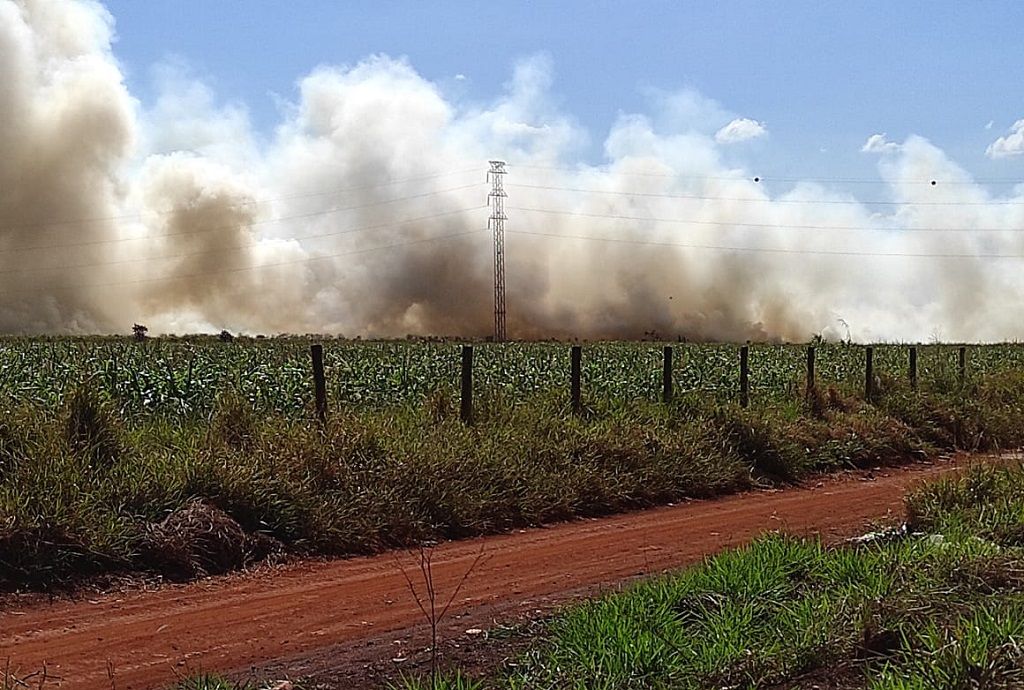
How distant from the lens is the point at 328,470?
364 inches

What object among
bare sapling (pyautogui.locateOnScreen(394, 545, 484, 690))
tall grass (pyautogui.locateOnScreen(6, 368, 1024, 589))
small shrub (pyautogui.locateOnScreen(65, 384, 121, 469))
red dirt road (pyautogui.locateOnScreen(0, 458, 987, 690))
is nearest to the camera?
bare sapling (pyautogui.locateOnScreen(394, 545, 484, 690))

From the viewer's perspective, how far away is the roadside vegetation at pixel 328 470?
25.2 feet

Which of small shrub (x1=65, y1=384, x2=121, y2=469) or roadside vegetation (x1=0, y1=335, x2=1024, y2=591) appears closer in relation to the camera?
roadside vegetation (x1=0, y1=335, x2=1024, y2=591)

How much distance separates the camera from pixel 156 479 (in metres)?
8.27

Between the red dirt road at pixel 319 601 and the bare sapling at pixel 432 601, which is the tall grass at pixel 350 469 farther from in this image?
the bare sapling at pixel 432 601

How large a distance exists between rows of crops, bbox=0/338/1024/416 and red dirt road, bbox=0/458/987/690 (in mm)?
3224

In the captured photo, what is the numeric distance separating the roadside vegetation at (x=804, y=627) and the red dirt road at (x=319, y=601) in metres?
1.20

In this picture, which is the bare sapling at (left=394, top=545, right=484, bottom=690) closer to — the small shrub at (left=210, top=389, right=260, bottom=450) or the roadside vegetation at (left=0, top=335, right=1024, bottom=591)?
the roadside vegetation at (left=0, top=335, right=1024, bottom=591)

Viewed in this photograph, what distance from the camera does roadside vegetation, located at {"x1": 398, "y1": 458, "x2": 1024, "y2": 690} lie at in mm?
4723

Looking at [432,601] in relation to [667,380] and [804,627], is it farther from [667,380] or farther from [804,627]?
[667,380]

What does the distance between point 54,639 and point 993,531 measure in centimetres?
624

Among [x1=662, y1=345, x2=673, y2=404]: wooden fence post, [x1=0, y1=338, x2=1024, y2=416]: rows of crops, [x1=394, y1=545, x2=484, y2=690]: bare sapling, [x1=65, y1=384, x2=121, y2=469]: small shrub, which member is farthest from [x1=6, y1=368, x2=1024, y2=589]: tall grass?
[x1=0, y1=338, x2=1024, y2=416]: rows of crops

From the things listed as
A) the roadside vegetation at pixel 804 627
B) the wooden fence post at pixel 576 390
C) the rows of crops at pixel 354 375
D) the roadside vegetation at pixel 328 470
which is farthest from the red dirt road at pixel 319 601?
the rows of crops at pixel 354 375

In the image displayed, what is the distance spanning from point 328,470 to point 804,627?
195 inches
